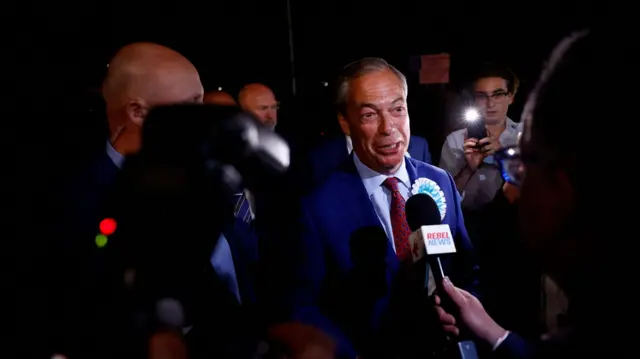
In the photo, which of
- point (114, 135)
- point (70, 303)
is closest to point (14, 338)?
point (70, 303)

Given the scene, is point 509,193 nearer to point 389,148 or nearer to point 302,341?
point 389,148

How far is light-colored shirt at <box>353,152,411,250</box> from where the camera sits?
202cm

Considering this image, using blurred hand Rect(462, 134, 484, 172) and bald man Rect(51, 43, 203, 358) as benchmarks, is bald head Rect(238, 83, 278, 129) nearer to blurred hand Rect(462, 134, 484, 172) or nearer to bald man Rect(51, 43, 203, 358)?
blurred hand Rect(462, 134, 484, 172)

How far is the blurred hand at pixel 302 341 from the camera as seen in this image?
151 cm

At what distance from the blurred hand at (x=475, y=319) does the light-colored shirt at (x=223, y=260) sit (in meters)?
0.76

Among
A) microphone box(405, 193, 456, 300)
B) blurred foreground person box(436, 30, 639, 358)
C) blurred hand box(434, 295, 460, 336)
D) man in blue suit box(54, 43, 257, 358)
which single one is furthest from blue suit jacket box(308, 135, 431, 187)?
blurred foreground person box(436, 30, 639, 358)

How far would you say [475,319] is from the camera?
153 cm

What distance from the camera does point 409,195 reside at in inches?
81.4

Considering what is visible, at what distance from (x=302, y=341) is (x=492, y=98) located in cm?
236

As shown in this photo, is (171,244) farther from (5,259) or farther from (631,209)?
(5,259)

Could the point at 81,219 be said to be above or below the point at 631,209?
below

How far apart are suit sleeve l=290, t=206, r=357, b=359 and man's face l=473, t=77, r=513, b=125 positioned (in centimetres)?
185

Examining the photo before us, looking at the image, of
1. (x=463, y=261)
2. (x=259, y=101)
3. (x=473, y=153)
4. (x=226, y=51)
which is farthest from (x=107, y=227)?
(x=226, y=51)

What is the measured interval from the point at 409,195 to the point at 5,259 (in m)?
1.62
